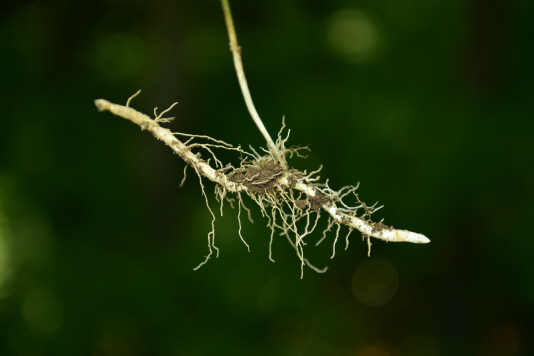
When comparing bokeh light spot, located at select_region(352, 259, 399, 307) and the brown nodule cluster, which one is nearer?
the brown nodule cluster

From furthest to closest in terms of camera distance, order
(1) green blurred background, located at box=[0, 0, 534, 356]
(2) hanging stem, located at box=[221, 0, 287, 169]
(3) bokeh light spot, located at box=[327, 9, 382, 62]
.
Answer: (3) bokeh light spot, located at box=[327, 9, 382, 62]
(1) green blurred background, located at box=[0, 0, 534, 356]
(2) hanging stem, located at box=[221, 0, 287, 169]

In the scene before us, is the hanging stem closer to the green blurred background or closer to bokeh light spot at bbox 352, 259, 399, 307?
the green blurred background

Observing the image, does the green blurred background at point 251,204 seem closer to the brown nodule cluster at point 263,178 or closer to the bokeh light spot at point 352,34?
the bokeh light spot at point 352,34

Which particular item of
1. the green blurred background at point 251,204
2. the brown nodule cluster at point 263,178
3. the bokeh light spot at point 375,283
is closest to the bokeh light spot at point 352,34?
the green blurred background at point 251,204

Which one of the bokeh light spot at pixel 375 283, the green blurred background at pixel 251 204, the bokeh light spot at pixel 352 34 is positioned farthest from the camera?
the bokeh light spot at pixel 352 34

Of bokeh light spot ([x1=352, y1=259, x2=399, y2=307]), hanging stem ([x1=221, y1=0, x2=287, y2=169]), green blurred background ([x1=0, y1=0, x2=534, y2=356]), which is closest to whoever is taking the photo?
hanging stem ([x1=221, y1=0, x2=287, y2=169])

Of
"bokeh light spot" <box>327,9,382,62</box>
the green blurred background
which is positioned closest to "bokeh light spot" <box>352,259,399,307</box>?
the green blurred background

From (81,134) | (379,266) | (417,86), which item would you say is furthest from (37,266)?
(417,86)

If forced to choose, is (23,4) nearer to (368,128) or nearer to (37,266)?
(37,266)
